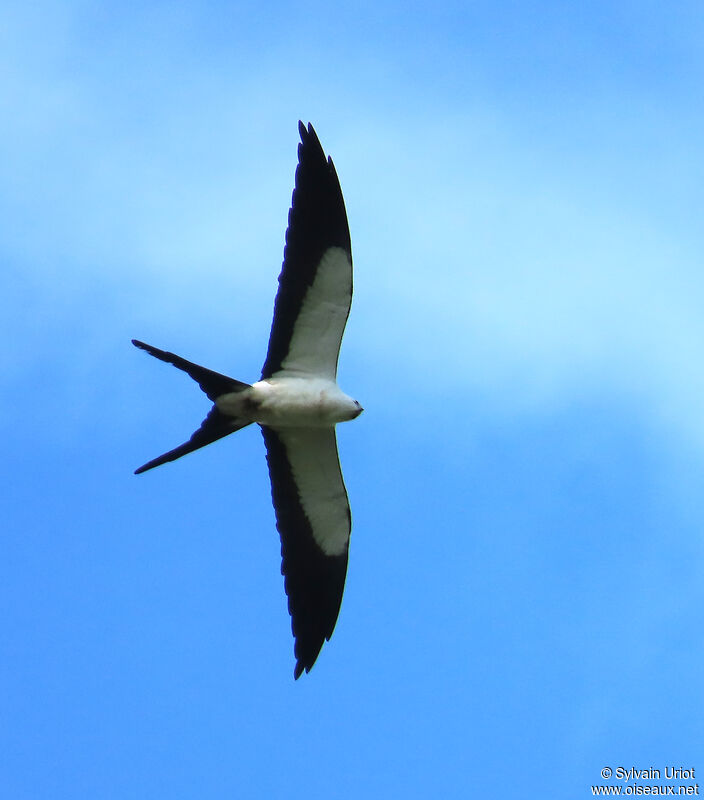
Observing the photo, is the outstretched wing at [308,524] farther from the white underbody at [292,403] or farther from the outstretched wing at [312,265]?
the outstretched wing at [312,265]

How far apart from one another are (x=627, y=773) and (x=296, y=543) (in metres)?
4.09

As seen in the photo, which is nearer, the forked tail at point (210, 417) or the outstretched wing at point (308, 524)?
the forked tail at point (210, 417)

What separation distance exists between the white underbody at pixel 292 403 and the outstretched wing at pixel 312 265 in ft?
0.84

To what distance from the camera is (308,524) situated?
1113 cm

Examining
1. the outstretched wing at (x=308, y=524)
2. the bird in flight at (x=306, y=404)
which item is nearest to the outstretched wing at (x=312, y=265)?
the bird in flight at (x=306, y=404)

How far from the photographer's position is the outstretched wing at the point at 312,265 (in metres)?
10.2

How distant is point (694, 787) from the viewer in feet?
34.0

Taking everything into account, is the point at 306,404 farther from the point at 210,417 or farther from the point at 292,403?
the point at 210,417

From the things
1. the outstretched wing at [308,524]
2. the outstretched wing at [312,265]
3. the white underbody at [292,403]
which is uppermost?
the outstretched wing at [312,265]

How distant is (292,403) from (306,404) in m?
0.15

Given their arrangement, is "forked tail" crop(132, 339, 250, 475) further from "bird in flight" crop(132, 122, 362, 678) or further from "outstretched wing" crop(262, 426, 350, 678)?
"outstretched wing" crop(262, 426, 350, 678)

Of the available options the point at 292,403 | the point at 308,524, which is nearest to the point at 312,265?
the point at 292,403

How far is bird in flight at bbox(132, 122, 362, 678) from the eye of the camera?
33.6 feet

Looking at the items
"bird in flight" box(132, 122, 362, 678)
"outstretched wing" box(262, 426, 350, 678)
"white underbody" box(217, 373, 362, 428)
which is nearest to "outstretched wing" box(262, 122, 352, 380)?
"bird in flight" box(132, 122, 362, 678)
